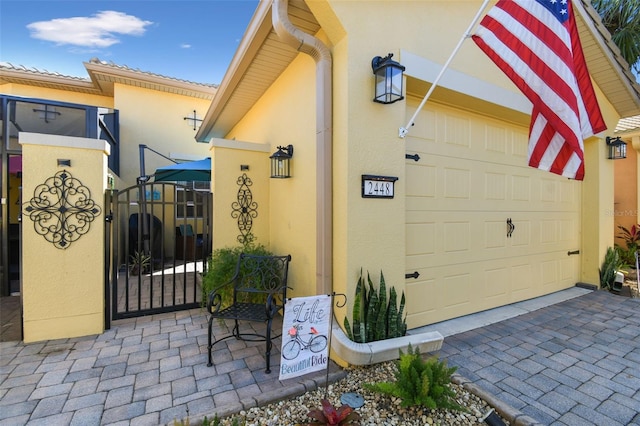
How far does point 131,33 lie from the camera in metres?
7.57

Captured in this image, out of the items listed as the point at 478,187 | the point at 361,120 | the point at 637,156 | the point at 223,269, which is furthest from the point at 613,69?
the point at 223,269

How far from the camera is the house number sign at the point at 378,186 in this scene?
2.76m

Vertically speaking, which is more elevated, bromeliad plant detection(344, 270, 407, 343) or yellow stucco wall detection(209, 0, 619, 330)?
yellow stucco wall detection(209, 0, 619, 330)

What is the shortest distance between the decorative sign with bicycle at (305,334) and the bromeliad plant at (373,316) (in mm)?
522

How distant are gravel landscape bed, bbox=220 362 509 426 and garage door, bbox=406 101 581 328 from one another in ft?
4.16

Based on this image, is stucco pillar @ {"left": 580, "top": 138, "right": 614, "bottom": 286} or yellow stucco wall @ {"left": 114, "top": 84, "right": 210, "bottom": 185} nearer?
stucco pillar @ {"left": 580, "top": 138, "right": 614, "bottom": 286}

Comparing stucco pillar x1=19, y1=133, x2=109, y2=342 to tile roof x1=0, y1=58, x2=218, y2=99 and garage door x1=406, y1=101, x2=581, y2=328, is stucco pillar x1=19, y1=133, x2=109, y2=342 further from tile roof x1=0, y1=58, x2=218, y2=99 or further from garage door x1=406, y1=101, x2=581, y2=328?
tile roof x1=0, y1=58, x2=218, y2=99

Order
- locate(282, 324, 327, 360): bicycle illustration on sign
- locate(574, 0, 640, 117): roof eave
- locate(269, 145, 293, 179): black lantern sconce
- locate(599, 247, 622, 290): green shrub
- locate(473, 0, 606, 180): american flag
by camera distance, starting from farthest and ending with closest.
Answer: locate(599, 247, 622, 290): green shrub → locate(574, 0, 640, 117): roof eave → locate(269, 145, 293, 179): black lantern sconce → locate(473, 0, 606, 180): american flag → locate(282, 324, 327, 360): bicycle illustration on sign

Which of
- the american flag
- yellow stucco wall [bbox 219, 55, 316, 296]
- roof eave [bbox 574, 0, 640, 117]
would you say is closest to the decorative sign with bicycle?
yellow stucco wall [bbox 219, 55, 316, 296]

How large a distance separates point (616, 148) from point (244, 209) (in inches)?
263

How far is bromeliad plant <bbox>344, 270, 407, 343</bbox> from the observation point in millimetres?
2680

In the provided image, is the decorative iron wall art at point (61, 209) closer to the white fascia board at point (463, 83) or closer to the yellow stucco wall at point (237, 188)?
the yellow stucco wall at point (237, 188)

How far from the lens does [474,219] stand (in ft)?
12.8

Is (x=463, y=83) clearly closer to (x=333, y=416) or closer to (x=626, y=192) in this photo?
(x=333, y=416)
